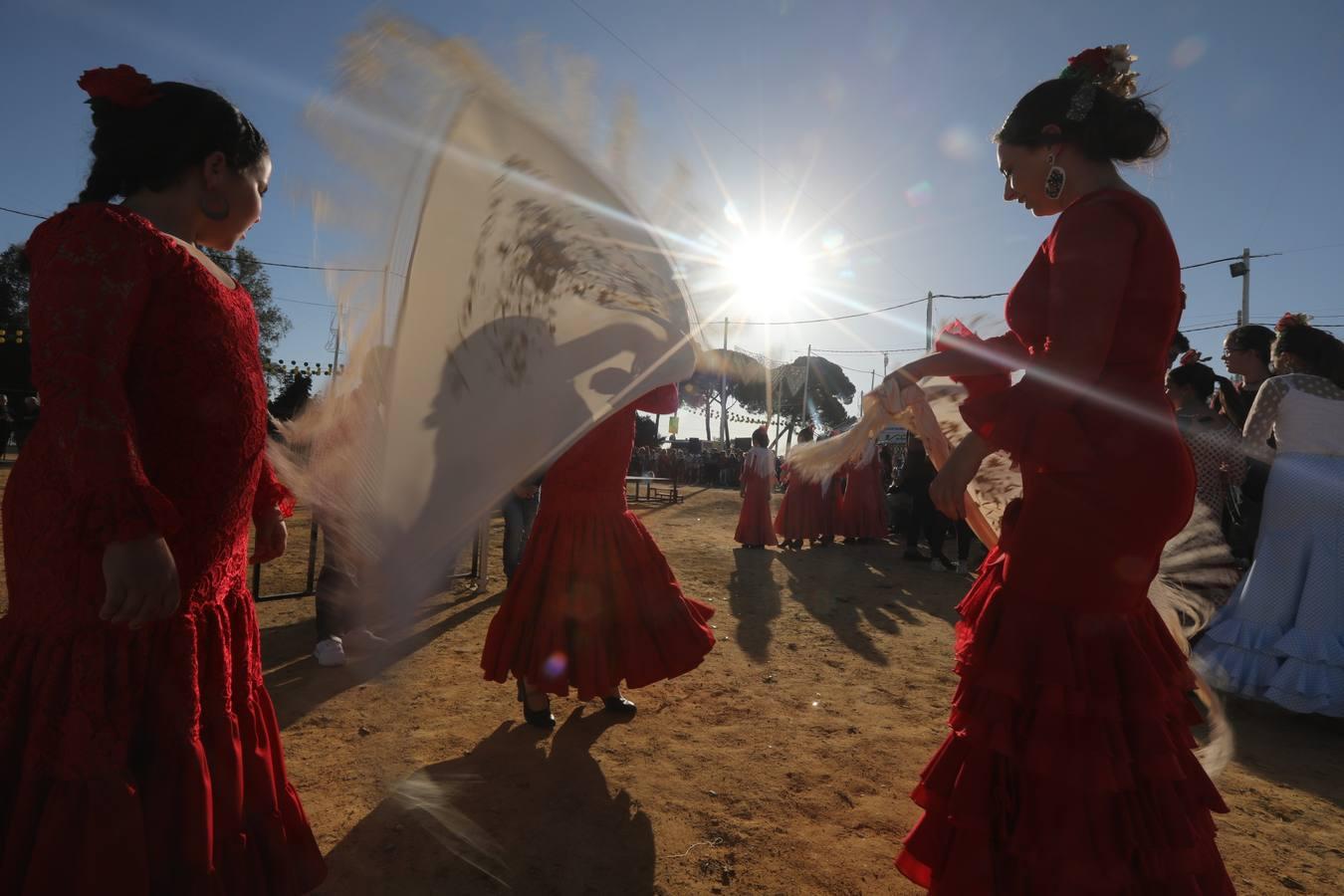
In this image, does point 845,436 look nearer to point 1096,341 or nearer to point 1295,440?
point 1096,341

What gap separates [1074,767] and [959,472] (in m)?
0.65

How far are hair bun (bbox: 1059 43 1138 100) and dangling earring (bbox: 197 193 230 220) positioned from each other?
1.95 metres

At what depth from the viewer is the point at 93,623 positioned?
1.21 m

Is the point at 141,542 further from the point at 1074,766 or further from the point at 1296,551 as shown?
the point at 1296,551

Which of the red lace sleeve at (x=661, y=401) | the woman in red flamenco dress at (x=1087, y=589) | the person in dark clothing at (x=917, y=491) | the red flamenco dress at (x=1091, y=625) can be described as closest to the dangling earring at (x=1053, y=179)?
the woman in red flamenco dress at (x=1087, y=589)

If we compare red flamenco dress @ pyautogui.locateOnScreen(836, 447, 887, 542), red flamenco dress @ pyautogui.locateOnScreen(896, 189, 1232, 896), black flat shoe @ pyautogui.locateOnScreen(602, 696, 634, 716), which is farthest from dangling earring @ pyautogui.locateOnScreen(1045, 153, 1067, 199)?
red flamenco dress @ pyautogui.locateOnScreen(836, 447, 887, 542)

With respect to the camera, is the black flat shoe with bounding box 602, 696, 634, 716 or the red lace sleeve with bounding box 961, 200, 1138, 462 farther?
the black flat shoe with bounding box 602, 696, 634, 716

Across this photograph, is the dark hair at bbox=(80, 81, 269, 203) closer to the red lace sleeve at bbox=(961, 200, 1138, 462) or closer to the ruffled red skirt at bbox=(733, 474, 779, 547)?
the red lace sleeve at bbox=(961, 200, 1138, 462)

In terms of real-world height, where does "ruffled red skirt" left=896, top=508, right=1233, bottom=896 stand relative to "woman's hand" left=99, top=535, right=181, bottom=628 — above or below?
below

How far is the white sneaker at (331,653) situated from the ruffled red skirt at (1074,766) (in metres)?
3.43

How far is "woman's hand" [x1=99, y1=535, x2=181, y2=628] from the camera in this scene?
3.68 feet

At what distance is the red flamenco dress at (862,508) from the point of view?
10.7 meters

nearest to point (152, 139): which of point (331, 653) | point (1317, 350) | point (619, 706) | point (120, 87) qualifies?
point (120, 87)

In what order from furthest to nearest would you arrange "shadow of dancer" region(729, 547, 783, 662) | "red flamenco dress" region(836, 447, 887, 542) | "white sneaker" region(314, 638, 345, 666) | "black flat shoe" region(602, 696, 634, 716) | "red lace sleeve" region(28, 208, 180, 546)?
"red flamenco dress" region(836, 447, 887, 542)
"shadow of dancer" region(729, 547, 783, 662)
"white sneaker" region(314, 638, 345, 666)
"black flat shoe" region(602, 696, 634, 716)
"red lace sleeve" region(28, 208, 180, 546)
